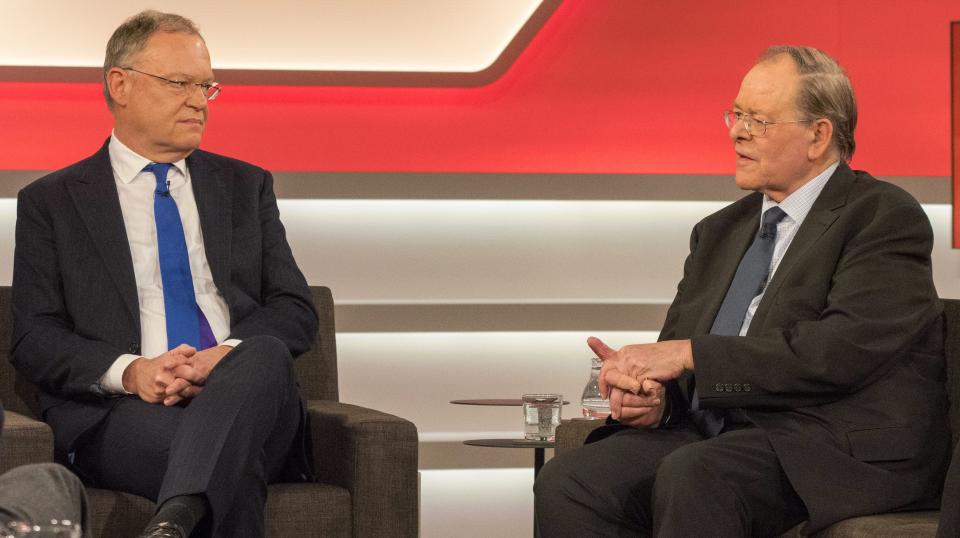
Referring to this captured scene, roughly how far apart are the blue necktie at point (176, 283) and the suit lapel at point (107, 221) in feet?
0.26

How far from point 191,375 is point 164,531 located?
1.95 ft

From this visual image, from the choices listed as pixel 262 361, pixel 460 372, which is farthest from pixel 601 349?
pixel 460 372

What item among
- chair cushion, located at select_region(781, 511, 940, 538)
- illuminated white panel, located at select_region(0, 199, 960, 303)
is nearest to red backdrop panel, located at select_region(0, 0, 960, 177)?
illuminated white panel, located at select_region(0, 199, 960, 303)

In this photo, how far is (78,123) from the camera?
4.28m

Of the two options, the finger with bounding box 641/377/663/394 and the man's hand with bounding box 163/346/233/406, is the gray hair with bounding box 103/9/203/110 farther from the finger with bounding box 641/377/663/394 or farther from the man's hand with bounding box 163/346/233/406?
the finger with bounding box 641/377/663/394

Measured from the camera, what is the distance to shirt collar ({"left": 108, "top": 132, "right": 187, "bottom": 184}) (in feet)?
10.8

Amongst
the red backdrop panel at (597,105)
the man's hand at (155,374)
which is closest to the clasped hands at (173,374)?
the man's hand at (155,374)

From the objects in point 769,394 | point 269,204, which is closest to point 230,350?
point 269,204

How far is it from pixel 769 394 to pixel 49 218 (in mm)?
1724

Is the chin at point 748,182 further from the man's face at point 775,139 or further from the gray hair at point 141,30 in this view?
the gray hair at point 141,30

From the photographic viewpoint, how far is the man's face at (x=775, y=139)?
9.44 ft

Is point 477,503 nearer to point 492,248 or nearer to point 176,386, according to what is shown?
point 492,248

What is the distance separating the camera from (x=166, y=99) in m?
3.29

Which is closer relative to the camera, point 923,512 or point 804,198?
point 923,512
